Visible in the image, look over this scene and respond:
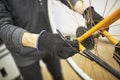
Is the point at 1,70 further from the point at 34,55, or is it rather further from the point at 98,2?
the point at 98,2

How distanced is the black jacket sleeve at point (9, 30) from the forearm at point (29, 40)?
13mm

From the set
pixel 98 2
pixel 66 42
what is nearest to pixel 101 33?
pixel 66 42

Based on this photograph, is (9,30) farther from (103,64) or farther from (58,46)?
(103,64)

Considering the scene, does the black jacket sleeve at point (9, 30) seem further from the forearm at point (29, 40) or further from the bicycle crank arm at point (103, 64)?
the bicycle crank arm at point (103, 64)

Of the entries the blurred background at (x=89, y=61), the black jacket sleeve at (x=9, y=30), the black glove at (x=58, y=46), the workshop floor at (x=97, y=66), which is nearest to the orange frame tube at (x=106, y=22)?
the black glove at (x=58, y=46)

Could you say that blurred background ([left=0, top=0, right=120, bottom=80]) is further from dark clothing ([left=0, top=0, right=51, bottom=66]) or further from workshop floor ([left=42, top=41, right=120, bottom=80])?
dark clothing ([left=0, top=0, right=51, bottom=66])

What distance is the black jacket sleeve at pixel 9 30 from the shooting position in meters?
0.69

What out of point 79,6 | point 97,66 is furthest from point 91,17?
point 97,66

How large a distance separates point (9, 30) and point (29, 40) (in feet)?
0.28

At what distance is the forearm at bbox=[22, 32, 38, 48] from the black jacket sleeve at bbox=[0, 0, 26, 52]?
1 cm

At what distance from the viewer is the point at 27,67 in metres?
0.93

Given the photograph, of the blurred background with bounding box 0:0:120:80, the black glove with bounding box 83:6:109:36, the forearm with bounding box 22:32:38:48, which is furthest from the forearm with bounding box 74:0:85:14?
the forearm with bounding box 22:32:38:48

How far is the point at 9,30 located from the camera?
709 millimetres

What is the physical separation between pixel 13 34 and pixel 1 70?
0.65 metres
